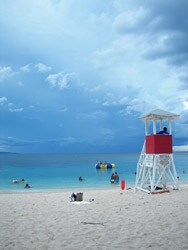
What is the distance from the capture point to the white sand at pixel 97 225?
20.4ft

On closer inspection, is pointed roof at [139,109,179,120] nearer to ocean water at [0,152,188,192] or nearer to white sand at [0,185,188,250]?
white sand at [0,185,188,250]

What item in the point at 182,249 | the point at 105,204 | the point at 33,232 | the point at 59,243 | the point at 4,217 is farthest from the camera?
the point at 105,204

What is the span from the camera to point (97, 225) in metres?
7.88

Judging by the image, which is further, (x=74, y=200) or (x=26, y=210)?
(x=74, y=200)

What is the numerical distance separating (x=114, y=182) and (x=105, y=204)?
16787mm

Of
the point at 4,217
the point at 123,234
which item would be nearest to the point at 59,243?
the point at 123,234

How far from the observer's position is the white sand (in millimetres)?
6211

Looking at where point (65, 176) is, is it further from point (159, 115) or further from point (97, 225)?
point (97, 225)

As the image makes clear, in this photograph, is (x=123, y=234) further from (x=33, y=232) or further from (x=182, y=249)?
(x=33, y=232)

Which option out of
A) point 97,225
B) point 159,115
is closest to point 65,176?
point 159,115

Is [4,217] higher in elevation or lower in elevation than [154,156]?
lower

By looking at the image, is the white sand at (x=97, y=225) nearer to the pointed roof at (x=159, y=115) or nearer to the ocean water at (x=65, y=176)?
the pointed roof at (x=159, y=115)

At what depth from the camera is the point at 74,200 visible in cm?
1277

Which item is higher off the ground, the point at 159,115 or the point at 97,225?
the point at 159,115
